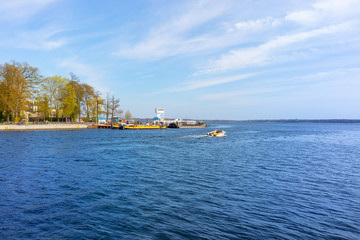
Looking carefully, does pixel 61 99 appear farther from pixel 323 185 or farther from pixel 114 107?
pixel 323 185

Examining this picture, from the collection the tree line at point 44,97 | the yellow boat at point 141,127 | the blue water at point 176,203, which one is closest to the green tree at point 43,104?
the tree line at point 44,97

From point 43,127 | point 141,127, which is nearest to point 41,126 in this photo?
point 43,127

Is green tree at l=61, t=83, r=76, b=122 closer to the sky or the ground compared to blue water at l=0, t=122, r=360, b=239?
closer to the sky

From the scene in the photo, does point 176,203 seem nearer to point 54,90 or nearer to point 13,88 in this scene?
point 13,88

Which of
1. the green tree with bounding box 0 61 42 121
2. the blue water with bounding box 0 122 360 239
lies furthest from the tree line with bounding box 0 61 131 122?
the blue water with bounding box 0 122 360 239

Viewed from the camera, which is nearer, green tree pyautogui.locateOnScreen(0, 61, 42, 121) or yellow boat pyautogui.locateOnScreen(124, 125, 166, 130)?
green tree pyautogui.locateOnScreen(0, 61, 42, 121)

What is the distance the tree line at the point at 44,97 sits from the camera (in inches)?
2574

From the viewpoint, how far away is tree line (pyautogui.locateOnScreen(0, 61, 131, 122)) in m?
65.4

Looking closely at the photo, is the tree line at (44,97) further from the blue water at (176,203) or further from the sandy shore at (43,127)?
the blue water at (176,203)

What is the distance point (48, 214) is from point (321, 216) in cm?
1234

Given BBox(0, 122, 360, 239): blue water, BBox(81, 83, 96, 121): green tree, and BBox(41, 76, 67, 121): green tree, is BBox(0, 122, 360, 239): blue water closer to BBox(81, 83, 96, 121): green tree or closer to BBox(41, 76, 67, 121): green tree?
BBox(41, 76, 67, 121): green tree

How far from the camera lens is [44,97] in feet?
249

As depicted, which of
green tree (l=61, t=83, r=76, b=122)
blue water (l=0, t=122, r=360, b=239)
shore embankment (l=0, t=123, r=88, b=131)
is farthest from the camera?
green tree (l=61, t=83, r=76, b=122)

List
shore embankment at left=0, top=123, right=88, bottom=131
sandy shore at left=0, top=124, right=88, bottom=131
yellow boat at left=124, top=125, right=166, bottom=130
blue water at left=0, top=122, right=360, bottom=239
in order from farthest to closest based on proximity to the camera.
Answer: yellow boat at left=124, top=125, right=166, bottom=130 < sandy shore at left=0, top=124, right=88, bottom=131 < shore embankment at left=0, top=123, right=88, bottom=131 < blue water at left=0, top=122, right=360, bottom=239
